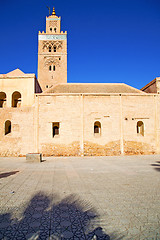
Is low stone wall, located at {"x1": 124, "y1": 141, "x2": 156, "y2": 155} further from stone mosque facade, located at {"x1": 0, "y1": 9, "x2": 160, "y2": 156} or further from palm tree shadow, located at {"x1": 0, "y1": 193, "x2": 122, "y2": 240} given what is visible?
palm tree shadow, located at {"x1": 0, "y1": 193, "x2": 122, "y2": 240}

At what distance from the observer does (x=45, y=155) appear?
47.2 feet

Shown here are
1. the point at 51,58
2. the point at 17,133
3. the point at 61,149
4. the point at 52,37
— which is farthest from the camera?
the point at 52,37

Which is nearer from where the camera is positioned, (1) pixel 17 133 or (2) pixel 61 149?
(2) pixel 61 149

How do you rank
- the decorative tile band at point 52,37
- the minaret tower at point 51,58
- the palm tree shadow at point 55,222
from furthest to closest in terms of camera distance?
the decorative tile band at point 52,37
the minaret tower at point 51,58
the palm tree shadow at point 55,222

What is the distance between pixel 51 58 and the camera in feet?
101

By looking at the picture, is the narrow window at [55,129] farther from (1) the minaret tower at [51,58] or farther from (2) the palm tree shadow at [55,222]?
(1) the minaret tower at [51,58]

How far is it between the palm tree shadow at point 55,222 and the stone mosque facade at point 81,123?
432 inches

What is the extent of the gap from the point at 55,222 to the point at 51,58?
31.6 metres

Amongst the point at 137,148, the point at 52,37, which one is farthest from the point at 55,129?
the point at 52,37

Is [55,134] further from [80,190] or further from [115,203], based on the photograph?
[115,203]

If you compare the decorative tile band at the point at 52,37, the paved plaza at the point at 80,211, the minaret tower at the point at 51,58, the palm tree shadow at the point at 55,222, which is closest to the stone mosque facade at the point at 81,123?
the paved plaza at the point at 80,211

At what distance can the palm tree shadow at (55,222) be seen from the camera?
2.41 metres

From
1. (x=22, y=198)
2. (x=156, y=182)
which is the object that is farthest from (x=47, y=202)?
(x=156, y=182)

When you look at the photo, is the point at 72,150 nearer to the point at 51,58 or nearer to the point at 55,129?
the point at 55,129
